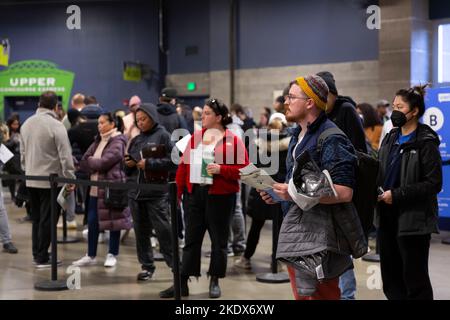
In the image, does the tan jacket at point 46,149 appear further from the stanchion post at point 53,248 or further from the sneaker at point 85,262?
the sneaker at point 85,262

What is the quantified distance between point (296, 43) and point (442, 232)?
705 centimetres

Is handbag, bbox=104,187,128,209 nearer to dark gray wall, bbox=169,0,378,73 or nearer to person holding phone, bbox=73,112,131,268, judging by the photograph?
person holding phone, bbox=73,112,131,268

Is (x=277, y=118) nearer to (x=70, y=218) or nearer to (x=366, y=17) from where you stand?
(x=70, y=218)

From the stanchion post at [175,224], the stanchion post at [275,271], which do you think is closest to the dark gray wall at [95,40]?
the stanchion post at [275,271]

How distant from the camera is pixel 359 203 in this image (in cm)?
356

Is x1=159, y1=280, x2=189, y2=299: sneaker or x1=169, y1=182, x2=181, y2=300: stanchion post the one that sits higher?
x1=169, y1=182, x2=181, y2=300: stanchion post

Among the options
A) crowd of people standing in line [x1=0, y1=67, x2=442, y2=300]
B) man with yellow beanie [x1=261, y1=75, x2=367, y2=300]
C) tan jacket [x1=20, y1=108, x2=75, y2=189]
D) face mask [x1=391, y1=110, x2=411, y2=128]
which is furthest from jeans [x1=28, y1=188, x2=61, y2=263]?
man with yellow beanie [x1=261, y1=75, x2=367, y2=300]

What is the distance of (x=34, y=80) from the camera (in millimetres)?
18188

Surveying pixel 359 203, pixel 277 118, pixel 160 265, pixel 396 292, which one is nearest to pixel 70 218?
pixel 160 265

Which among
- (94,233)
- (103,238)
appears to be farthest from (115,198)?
(103,238)

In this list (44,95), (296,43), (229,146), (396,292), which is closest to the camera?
(396,292)

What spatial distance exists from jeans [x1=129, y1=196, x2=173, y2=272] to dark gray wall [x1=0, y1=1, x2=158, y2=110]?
11.5 meters

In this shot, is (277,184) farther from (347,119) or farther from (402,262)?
(402,262)

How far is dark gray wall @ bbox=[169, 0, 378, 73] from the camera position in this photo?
14.2 m
